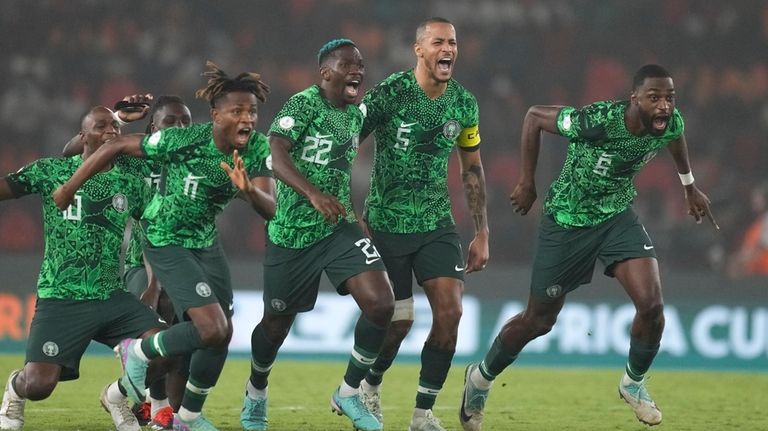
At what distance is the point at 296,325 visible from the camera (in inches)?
549

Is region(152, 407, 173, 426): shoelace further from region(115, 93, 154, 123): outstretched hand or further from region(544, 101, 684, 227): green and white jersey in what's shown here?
region(544, 101, 684, 227): green and white jersey

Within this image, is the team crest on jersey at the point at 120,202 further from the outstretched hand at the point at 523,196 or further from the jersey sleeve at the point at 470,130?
the outstretched hand at the point at 523,196

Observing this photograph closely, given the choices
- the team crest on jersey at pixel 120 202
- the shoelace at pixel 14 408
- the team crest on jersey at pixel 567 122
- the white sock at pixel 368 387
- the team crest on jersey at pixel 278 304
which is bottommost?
the shoelace at pixel 14 408

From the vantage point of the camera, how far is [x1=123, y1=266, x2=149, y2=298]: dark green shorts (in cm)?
849

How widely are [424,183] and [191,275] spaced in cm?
172

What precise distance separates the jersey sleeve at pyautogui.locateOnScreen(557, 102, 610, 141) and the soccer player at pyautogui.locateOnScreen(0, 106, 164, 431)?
283 cm

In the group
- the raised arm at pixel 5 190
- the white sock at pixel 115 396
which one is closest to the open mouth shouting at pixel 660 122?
the white sock at pixel 115 396

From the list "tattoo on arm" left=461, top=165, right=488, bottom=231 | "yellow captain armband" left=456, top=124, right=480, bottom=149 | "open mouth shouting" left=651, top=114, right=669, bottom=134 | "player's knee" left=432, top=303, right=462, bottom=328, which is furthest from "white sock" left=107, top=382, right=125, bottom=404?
"open mouth shouting" left=651, top=114, right=669, bottom=134

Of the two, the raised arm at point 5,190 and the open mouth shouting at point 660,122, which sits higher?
the open mouth shouting at point 660,122

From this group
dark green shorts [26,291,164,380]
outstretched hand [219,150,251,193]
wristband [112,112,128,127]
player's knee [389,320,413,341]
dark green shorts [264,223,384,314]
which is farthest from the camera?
player's knee [389,320,413,341]

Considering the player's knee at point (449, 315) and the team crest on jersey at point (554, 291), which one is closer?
the player's knee at point (449, 315)

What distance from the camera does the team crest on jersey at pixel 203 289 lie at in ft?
23.1

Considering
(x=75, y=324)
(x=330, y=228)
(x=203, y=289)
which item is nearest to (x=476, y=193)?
(x=330, y=228)

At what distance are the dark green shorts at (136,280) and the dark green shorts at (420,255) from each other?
1611 millimetres
